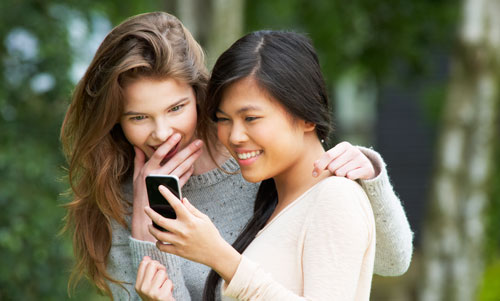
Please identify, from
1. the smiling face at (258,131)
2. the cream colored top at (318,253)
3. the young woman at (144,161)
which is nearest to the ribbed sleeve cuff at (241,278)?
the cream colored top at (318,253)

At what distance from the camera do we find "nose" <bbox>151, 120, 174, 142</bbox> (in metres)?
2.78

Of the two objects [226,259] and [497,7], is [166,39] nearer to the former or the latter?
[226,259]

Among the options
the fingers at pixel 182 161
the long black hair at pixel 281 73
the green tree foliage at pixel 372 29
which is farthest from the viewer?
the green tree foliage at pixel 372 29

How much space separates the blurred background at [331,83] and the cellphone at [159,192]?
45.2 inches

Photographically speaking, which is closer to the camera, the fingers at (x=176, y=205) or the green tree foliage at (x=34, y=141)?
the fingers at (x=176, y=205)

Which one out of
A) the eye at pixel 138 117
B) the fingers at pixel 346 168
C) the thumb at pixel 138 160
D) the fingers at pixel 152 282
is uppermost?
the fingers at pixel 346 168

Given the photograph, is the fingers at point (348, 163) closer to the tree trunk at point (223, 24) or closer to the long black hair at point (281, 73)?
the long black hair at point (281, 73)

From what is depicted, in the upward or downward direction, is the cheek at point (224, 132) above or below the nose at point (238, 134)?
below

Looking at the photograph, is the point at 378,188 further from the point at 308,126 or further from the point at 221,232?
the point at 221,232

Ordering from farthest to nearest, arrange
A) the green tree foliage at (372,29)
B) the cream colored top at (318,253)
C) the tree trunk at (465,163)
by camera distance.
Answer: the green tree foliage at (372,29) → the tree trunk at (465,163) → the cream colored top at (318,253)

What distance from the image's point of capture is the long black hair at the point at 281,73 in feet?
8.07

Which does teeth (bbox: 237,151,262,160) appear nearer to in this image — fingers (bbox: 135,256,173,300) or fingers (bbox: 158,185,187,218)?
fingers (bbox: 158,185,187,218)

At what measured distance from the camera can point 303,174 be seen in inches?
100

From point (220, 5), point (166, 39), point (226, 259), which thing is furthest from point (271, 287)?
point (220, 5)
